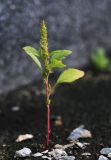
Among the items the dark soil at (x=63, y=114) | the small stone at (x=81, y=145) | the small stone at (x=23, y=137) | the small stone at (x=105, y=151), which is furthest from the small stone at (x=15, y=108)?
the small stone at (x=105, y=151)

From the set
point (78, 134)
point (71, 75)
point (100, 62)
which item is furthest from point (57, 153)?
point (100, 62)

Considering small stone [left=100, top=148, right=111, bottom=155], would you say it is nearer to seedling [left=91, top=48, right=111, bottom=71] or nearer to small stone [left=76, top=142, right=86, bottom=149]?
small stone [left=76, top=142, right=86, bottom=149]

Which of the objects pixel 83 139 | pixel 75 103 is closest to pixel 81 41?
pixel 75 103

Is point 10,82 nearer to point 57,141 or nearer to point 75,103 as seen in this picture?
point 75,103

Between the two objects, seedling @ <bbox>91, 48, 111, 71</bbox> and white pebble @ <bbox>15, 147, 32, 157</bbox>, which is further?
seedling @ <bbox>91, 48, 111, 71</bbox>

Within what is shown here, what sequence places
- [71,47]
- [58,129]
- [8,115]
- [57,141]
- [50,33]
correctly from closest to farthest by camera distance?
[57,141] < [58,129] < [8,115] < [50,33] < [71,47]

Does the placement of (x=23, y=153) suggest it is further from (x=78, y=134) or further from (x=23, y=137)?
(x=78, y=134)

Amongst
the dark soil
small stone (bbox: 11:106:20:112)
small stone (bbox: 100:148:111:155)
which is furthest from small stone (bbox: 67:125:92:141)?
small stone (bbox: 11:106:20:112)
